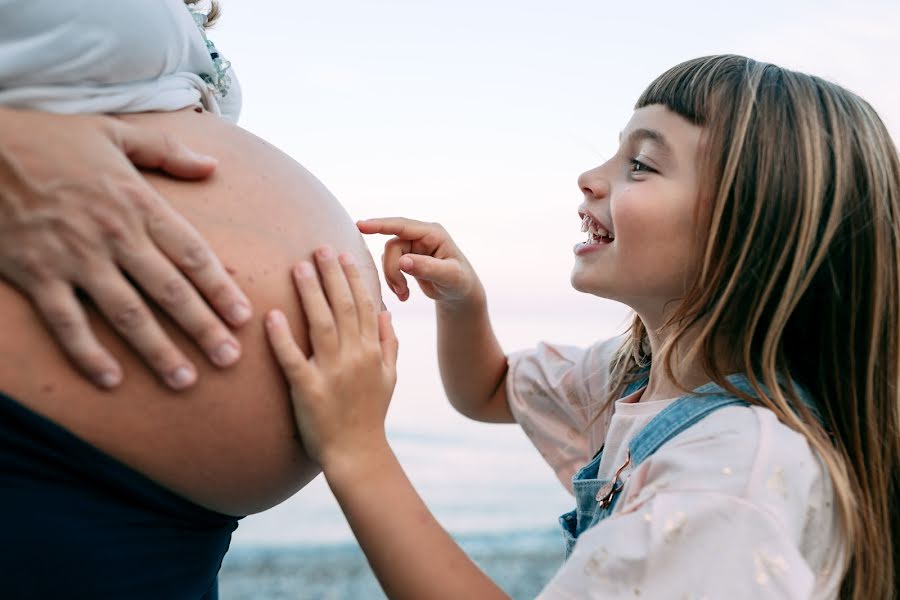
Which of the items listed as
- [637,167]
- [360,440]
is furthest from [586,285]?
[360,440]

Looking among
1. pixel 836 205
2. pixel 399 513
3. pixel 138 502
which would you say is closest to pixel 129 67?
pixel 138 502

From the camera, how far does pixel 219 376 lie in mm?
874

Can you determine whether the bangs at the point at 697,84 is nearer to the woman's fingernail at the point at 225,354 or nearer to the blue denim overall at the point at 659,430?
the blue denim overall at the point at 659,430

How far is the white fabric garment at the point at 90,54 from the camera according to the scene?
34.9 inches

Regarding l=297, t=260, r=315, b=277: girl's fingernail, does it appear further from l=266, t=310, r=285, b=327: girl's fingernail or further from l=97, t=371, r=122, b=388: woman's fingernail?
l=97, t=371, r=122, b=388: woman's fingernail

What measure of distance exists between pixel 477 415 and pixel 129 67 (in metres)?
0.97

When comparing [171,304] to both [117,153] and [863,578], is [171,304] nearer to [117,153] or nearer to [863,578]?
[117,153]

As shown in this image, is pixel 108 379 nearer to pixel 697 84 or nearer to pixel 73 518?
pixel 73 518

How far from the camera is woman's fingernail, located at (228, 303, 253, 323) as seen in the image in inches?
34.4

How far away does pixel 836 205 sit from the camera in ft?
3.89

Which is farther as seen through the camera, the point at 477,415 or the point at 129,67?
the point at 477,415

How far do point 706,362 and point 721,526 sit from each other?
0.34 m

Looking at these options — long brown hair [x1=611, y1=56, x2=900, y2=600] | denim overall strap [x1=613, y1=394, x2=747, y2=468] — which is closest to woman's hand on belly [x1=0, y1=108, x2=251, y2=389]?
denim overall strap [x1=613, y1=394, x2=747, y2=468]

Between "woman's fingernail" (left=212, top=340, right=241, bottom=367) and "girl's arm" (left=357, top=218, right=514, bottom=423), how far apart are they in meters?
0.46
